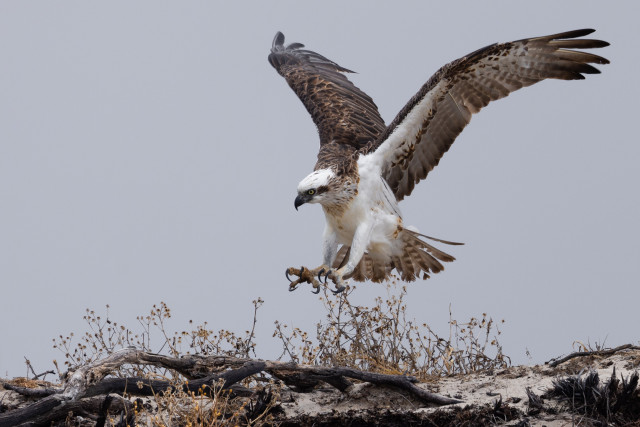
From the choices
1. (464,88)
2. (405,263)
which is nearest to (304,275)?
(405,263)

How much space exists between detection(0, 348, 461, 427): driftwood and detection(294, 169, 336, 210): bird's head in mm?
1553

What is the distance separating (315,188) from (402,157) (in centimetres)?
94

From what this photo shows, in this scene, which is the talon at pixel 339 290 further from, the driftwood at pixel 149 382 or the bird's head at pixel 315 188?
the driftwood at pixel 149 382

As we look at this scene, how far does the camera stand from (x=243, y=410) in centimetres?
526

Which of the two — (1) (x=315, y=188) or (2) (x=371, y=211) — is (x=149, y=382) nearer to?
(1) (x=315, y=188)

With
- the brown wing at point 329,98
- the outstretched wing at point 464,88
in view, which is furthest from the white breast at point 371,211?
the brown wing at point 329,98

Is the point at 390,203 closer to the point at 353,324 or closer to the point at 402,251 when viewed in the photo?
the point at 402,251

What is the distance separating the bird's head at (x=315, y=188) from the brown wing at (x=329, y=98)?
80 centimetres

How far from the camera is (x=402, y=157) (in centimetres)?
706

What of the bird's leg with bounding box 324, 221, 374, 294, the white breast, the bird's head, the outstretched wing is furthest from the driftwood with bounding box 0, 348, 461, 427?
the outstretched wing

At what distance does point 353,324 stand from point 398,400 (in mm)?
1150

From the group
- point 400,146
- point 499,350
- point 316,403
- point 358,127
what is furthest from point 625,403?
point 358,127

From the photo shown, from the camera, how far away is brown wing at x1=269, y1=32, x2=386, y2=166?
25.4ft

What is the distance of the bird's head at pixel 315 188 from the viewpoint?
6.56 meters
